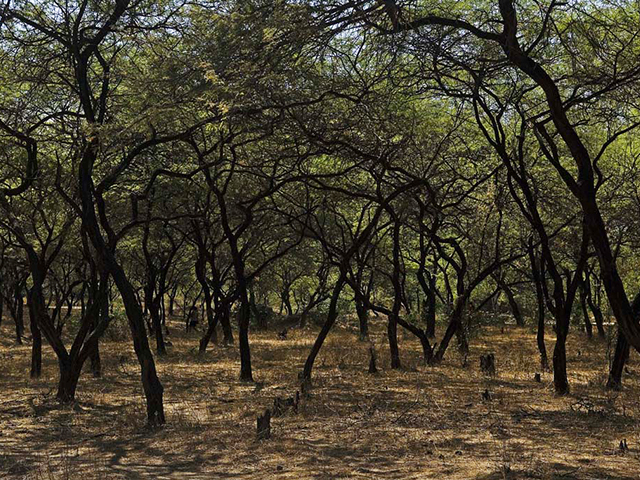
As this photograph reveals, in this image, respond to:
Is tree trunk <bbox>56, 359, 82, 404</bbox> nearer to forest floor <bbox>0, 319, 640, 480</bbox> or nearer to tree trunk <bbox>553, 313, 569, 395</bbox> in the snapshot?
forest floor <bbox>0, 319, 640, 480</bbox>

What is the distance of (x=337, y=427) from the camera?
9.71 metres

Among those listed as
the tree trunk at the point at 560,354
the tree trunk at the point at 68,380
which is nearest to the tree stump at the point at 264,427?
the tree trunk at the point at 68,380

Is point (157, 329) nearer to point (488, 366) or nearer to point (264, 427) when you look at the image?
point (488, 366)

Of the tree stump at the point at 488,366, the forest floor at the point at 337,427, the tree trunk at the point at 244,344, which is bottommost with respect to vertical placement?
the forest floor at the point at 337,427

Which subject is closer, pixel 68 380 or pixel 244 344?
pixel 68 380

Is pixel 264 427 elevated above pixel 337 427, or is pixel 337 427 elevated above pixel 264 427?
pixel 264 427

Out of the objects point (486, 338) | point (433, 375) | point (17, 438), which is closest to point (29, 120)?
point (17, 438)

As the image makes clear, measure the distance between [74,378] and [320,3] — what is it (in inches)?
315

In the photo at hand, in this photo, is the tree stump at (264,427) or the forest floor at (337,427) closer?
the forest floor at (337,427)

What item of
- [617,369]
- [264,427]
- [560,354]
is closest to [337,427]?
[264,427]

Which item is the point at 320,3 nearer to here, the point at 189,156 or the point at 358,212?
the point at 189,156

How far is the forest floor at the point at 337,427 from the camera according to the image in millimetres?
7379

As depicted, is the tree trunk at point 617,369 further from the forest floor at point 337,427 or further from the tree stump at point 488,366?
the tree stump at point 488,366

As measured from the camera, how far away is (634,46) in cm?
1165
